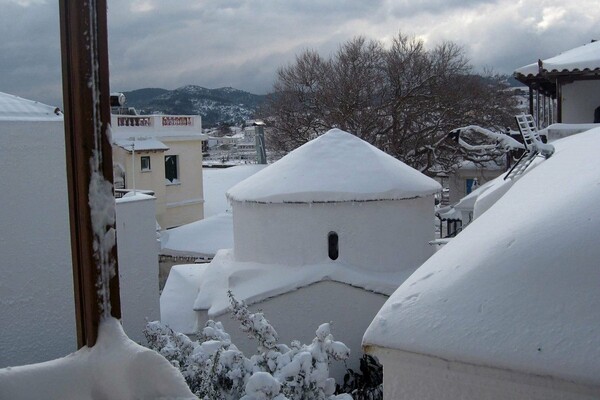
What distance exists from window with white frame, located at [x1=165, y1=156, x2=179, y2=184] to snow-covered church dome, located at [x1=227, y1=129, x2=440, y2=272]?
37.0 ft

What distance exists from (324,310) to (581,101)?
24.2 ft

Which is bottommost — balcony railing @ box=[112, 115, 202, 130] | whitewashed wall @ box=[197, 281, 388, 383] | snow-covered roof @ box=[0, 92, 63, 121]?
whitewashed wall @ box=[197, 281, 388, 383]

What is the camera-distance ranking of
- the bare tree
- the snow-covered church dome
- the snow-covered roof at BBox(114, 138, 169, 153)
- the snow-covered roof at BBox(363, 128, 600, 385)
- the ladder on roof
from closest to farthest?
the snow-covered roof at BBox(363, 128, 600, 385) < the ladder on roof < the snow-covered church dome < the snow-covered roof at BBox(114, 138, 169, 153) < the bare tree

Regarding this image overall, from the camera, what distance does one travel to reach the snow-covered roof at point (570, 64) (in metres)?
12.5

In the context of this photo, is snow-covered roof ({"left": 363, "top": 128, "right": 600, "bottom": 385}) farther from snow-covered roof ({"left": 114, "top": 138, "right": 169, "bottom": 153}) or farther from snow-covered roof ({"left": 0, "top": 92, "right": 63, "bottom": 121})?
snow-covered roof ({"left": 114, "top": 138, "right": 169, "bottom": 153})

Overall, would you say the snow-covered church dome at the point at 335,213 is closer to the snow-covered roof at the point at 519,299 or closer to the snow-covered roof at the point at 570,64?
the snow-covered roof at the point at 570,64

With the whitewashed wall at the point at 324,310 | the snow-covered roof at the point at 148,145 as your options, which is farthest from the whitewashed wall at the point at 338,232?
the snow-covered roof at the point at 148,145

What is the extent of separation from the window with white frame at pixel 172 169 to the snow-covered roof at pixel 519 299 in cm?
2039

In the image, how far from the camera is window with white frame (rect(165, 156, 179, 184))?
926 inches

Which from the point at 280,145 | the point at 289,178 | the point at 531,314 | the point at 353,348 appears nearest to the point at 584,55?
the point at 289,178

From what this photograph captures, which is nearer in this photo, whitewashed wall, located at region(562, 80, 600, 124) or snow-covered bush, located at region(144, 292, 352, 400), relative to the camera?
snow-covered bush, located at region(144, 292, 352, 400)

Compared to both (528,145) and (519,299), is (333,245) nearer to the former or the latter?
(528,145)

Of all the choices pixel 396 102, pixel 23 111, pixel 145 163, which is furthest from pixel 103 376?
pixel 396 102

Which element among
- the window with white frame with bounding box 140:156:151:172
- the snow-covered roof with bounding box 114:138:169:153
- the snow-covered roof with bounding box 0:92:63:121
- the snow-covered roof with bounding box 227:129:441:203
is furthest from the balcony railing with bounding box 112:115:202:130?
the snow-covered roof with bounding box 0:92:63:121
